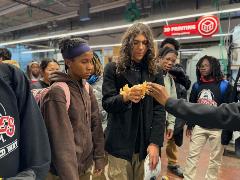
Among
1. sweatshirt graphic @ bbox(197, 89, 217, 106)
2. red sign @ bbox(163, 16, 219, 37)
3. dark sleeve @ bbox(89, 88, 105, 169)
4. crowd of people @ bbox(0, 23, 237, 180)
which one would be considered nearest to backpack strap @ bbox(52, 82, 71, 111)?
crowd of people @ bbox(0, 23, 237, 180)

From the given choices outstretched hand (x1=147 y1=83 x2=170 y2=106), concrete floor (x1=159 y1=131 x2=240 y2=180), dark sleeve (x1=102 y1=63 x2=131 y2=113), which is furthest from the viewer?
concrete floor (x1=159 y1=131 x2=240 y2=180)

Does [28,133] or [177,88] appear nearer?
[28,133]

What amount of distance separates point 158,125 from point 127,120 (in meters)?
0.24

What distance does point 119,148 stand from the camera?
1.80 meters

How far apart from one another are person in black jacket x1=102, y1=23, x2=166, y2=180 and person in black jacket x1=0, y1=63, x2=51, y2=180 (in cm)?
75

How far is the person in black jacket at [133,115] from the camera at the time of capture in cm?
179

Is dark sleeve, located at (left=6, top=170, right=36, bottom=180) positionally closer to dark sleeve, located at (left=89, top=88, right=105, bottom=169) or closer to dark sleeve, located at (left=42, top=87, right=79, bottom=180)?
dark sleeve, located at (left=42, top=87, right=79, bottom=180)

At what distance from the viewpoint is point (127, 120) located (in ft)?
5.82

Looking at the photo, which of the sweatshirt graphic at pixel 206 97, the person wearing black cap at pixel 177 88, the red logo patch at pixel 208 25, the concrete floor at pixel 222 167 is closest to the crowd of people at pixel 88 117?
the person wearing black cap at pixel 177 88

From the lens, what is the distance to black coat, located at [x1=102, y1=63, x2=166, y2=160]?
5.83 ft

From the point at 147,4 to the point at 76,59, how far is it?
8.19 metres

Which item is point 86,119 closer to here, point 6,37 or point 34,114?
point 34,114

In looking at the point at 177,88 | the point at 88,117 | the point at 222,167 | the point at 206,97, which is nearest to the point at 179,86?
the point at 177,88

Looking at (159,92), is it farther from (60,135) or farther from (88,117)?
(60,135)
